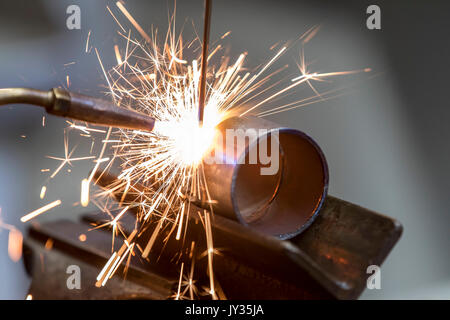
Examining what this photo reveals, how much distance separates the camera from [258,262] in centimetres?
115

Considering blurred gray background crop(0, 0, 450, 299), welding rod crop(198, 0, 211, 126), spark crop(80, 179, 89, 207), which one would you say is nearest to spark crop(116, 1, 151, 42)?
blurred gray background crop(0, 0, 450, 299)

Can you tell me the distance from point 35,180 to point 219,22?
126 cm

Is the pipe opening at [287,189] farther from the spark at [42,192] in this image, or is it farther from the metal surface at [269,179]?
the spark at [42,192]

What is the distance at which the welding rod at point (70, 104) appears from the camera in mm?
1014

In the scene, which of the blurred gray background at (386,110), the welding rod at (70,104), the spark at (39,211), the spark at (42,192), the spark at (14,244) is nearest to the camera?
the welding rod at (70,104)

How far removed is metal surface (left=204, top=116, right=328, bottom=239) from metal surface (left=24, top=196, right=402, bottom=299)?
2.0 inches

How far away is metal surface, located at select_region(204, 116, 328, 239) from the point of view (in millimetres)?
1150

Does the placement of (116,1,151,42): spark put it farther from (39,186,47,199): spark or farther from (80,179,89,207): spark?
(39,186,47,199): spark

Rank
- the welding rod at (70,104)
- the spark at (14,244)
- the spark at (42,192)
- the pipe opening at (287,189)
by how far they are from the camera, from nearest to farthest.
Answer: the welding rod at (70,104) → the pipe opening at (287,189) → the spark at (14,244) → the spark at (42,192)

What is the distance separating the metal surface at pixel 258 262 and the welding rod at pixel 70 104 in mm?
337

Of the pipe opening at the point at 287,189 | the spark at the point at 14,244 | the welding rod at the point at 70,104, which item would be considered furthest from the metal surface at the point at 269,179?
the spark at the point at 14,244

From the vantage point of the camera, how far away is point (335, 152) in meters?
2.67

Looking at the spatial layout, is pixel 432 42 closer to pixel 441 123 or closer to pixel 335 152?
pixel 441 123

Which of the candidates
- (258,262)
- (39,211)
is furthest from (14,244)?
(258,262)
